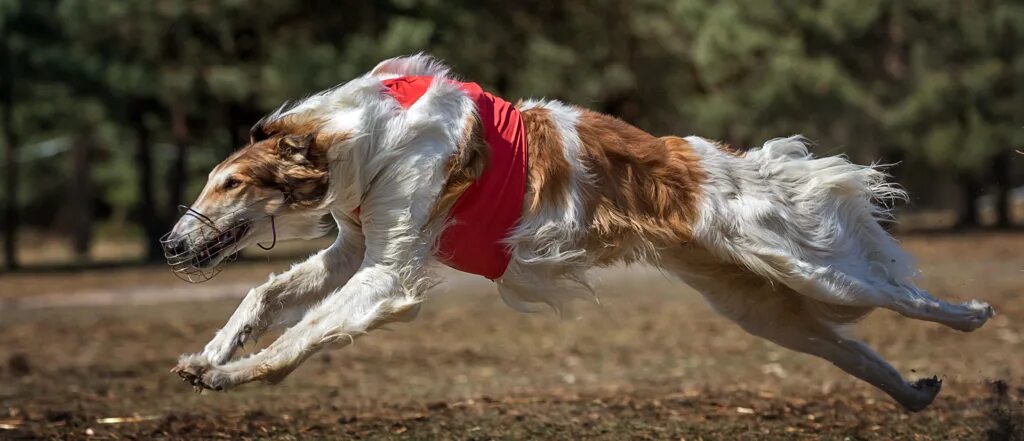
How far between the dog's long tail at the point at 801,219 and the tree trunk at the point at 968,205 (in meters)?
29.3

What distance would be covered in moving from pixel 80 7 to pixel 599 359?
59.9ft

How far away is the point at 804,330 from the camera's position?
21.8 feet

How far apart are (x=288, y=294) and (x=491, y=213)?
1.05m

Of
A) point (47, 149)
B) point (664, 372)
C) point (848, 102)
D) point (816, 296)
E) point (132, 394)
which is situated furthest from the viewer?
point (47, 149)

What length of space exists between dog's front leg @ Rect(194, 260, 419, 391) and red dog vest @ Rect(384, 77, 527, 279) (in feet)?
1.18

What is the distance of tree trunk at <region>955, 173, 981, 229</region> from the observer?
34.3 meters

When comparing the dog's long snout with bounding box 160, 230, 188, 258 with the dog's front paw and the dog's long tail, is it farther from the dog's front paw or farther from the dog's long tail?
the dog's long tail

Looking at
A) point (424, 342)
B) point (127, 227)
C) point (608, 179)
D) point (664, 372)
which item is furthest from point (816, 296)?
point (127, 227)

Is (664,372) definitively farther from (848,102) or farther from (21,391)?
(848,102)

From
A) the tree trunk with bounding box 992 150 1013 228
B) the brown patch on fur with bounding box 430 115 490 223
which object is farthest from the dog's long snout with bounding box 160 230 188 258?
the tree trunk with bounding box 992 150 1013 228

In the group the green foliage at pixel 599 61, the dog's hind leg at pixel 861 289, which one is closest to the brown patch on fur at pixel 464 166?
the dog's hind leg at pixel 861 289

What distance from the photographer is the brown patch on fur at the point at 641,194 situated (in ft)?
19.3

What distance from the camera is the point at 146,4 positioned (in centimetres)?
2602

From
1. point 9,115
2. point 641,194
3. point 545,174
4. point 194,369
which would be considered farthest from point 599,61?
point 194,369
